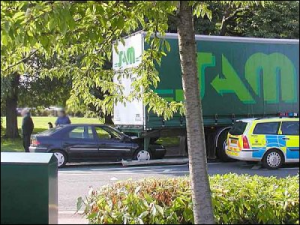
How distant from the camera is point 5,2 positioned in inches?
146

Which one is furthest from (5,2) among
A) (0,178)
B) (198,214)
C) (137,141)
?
(137,141)

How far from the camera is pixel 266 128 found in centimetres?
1308

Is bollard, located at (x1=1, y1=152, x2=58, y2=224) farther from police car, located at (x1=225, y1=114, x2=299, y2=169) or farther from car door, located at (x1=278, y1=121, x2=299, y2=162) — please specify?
car door, located at (x1=278, y1=121, x2=299, y2=162)

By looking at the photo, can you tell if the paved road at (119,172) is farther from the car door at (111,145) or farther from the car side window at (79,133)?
the car side window at (79,133)

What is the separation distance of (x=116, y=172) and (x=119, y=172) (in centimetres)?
9

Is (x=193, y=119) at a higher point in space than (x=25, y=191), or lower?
higher

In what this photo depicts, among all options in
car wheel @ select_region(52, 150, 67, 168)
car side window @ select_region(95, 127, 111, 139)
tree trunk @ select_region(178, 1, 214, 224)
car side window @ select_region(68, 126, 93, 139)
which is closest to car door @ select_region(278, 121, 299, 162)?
car side window @ select_region(95, 127, 111, 139)

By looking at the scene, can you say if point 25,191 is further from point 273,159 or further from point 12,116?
point 12,116

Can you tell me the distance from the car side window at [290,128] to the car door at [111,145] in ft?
14.9

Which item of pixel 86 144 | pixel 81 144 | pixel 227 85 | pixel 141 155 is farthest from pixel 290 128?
pixel 81 144

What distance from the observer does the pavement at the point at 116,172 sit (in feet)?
32.7

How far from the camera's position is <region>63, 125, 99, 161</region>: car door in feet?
45.1

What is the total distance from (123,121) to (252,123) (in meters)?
4.40

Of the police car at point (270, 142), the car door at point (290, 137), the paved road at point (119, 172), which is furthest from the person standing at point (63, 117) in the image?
the car door at point (290, 137)
